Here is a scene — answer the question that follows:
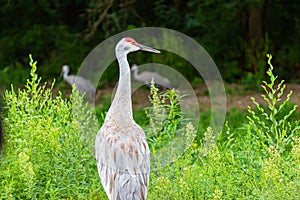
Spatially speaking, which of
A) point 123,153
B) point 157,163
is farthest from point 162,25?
point 123,153

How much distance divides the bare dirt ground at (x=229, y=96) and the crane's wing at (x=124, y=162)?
199 inches

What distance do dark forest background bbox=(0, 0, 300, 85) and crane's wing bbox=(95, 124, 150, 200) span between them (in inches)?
268

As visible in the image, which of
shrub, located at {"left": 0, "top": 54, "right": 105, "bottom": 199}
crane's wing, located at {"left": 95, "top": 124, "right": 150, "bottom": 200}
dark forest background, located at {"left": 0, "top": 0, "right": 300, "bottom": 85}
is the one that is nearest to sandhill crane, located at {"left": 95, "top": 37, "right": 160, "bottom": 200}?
crane's wing, located at {"left": 95, "top": 124, "right": 150, "bottom": 200}

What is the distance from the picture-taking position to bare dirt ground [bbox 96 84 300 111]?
32.8ft

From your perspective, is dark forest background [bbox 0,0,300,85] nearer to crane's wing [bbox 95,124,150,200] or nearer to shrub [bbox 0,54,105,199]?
shrub [bbox 0,54,105,199]

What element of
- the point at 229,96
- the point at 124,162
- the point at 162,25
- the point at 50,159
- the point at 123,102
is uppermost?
the point at 162,25

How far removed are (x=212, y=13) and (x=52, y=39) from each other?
128 inches

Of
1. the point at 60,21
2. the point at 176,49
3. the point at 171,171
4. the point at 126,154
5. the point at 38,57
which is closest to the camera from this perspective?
the point at 126,154

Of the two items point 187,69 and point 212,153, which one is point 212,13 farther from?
point 212,153

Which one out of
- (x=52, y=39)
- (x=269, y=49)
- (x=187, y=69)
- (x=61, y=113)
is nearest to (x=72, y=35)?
(x=52, y=39)

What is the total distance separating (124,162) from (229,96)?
6.35m

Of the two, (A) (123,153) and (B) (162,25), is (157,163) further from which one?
(B) (162,25)

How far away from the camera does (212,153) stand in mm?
4730

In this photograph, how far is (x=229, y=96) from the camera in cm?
1047
